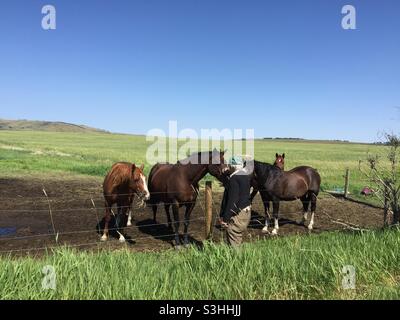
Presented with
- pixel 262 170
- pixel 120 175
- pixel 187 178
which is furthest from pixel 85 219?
pixel 262 170

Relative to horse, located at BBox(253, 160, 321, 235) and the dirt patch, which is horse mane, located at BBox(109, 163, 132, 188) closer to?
the dirt patch

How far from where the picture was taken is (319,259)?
5961 millimetres

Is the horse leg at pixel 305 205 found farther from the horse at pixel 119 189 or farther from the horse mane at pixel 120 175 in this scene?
the horse mane at pixel 120 175

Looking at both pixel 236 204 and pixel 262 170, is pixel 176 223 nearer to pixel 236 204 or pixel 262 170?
pixel 236 204

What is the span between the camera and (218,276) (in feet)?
17.2

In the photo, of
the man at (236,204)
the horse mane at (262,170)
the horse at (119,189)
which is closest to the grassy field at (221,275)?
the man at (236,204)

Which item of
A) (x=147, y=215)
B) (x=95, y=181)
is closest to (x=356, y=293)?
(x=147, y=215)

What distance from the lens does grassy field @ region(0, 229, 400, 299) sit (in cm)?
469

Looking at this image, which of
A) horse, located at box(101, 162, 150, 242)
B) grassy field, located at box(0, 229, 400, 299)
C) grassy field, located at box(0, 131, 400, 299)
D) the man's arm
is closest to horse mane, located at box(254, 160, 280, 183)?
horse, located at box(101, 162, 150, 242)

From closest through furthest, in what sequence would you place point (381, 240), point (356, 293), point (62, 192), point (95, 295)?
point (95, 295) → point (356, 293) → point (381, 240) → point (62, 192)

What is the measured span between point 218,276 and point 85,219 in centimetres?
762

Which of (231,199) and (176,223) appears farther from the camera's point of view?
(176,223)
